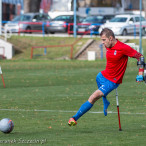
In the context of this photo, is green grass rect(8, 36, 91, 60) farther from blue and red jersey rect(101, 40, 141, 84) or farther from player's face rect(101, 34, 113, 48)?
player's face rect(101, 34, 113, 48)

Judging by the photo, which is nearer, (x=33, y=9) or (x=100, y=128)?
(x=100, y=128)

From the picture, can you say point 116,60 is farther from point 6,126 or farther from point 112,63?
point 6,126

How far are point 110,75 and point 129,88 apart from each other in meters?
Result: 9.31

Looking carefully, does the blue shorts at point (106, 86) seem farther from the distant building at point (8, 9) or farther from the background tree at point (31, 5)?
the distant building at point (8, 9)

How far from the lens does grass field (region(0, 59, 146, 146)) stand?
31.1 ft

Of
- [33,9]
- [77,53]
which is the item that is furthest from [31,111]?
[33,9]

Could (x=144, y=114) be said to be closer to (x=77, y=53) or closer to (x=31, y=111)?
(x=31, y=111)

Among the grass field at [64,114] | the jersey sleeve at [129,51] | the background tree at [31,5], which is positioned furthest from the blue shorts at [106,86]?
the background tree at [31,5]

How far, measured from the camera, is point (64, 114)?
508 inches

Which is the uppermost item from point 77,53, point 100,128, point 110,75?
point 110,75

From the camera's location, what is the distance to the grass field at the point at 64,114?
9.47m

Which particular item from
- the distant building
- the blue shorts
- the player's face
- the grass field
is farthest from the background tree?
the player's face

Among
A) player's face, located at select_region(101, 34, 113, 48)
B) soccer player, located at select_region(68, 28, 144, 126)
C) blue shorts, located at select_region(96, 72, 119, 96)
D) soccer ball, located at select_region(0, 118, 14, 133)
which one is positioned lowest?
soccer ball, located at select_region(0, 118, 14, 133)

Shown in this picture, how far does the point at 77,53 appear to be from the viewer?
40.6m
